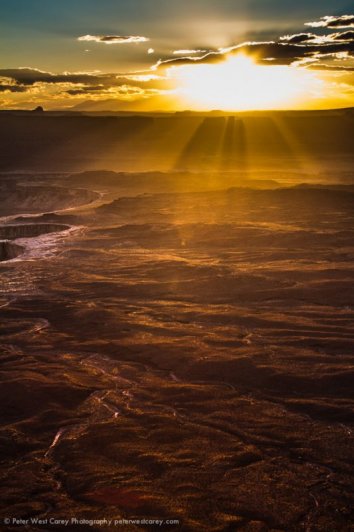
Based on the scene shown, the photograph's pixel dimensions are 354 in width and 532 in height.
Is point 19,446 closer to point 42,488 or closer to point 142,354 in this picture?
point 42,488

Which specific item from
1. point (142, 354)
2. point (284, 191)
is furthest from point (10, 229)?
point (142, 354)

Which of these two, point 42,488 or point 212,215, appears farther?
point 212,215

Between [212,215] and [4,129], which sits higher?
[4,129]

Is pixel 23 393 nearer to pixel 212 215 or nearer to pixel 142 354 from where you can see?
pixel 142 354

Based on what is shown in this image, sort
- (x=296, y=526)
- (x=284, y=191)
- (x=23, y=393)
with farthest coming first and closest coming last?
1. (x=284, y=191)
2. (x=23, y=393)
3. (x=296, y=526)

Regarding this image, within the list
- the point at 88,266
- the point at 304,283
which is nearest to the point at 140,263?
the point at 88,266

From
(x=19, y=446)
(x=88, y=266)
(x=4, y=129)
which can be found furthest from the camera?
(x=4, y=129)
